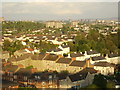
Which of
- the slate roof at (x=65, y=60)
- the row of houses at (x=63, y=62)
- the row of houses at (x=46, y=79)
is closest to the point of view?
the row of houses at (x=46, y=79)

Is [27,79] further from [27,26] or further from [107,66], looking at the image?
[27,26]

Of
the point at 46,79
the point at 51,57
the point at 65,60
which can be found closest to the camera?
the point at 46,79

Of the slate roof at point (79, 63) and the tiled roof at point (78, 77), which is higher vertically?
the slate roof at point (79, 63)

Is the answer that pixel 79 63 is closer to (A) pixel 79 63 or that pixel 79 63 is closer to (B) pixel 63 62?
(A) pixel 79 63

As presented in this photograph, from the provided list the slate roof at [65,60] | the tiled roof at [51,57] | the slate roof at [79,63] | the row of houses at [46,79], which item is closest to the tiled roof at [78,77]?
the row of houses at [46,79]

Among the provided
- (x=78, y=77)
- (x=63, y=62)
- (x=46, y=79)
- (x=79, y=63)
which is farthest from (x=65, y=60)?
(x=46, y=79)

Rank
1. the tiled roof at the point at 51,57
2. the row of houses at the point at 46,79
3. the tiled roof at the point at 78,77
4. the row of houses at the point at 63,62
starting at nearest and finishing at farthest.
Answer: the row of houses at the point at 46,79
the tiled roof at the point at 78,77
the row of houses at the point at 63,62
the tiled roof at the point at 51,57

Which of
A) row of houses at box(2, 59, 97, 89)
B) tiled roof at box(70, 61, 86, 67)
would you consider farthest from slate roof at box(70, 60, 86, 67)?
row of houses at box(2, 59, 97, 89)

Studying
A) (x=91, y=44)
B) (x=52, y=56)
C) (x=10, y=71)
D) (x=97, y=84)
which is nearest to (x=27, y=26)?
(x=91, y=44)

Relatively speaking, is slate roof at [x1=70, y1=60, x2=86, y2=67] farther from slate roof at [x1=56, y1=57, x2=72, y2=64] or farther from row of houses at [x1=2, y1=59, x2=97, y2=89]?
row of houses at [x1=2, y1=59, x2=97, y2=89]

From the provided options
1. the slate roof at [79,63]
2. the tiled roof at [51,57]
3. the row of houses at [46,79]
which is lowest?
the row of houses at [46,79]

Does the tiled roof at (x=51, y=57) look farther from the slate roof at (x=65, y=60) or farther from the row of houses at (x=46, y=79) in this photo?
the row of houses at (x=46, y=79)
